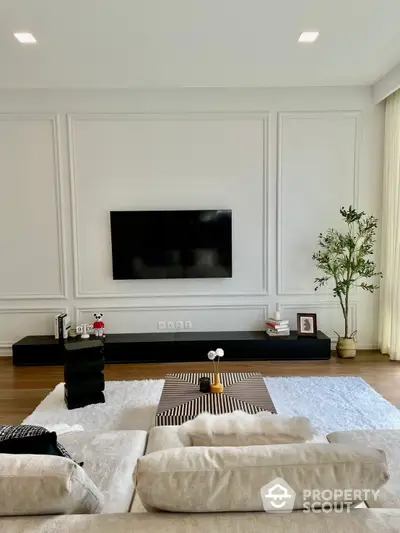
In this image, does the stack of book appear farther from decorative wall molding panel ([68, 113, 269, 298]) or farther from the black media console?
decorative wall molding panel ([68, 113, 269, 298])

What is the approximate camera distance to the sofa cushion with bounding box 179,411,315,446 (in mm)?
1604

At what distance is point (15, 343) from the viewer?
195 inches

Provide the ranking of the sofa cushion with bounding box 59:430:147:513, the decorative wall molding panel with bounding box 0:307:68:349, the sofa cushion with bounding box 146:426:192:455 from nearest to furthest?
the sofa cushion with bounding box 59:430:147:513 → the sofa cushion with bounding box 146:426:192:455 → the decorative wall molding panel with bounding box 0:307:68:349

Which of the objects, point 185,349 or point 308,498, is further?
point 185,349

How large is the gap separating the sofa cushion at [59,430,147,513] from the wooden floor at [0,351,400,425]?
1806 millimetres

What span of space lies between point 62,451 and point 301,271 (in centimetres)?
415

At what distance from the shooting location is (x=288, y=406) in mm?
3658

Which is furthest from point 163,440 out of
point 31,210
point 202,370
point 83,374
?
point 31,210

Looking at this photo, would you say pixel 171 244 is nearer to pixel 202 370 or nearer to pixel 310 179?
pixel 202 370

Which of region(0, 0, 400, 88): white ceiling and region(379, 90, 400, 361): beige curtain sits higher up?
region(0, 0, 400, 88): white ceiling

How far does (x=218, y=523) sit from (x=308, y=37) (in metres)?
3.85

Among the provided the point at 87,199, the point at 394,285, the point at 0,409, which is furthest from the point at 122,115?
the point at 394,285

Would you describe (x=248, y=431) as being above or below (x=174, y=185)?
below

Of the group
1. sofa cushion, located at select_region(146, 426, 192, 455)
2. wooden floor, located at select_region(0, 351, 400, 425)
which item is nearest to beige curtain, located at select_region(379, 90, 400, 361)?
wooden floor, located at select_region(0, 351, 400, 425)
